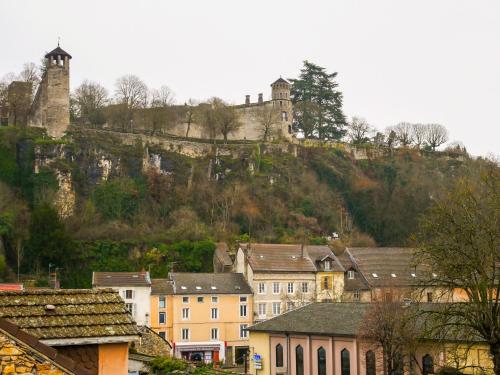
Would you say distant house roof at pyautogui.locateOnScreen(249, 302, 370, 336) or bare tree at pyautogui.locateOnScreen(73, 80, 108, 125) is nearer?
distant house roof at pyautogui.locateOnScreen(249, 302, 370, 336)

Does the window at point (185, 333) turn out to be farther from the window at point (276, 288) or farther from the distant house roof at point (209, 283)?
the window at point (276, 288)

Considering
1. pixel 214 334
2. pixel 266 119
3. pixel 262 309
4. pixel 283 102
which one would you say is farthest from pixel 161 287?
pixel 283 102

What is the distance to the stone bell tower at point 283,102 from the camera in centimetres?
8812

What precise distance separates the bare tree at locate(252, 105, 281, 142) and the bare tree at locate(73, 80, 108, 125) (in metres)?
17.8

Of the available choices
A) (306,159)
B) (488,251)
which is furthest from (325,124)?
(488,251)

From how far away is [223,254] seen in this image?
63.4m

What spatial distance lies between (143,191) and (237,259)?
16.6 metres

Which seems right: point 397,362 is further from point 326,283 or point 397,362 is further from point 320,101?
point 320,101

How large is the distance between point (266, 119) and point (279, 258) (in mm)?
30911

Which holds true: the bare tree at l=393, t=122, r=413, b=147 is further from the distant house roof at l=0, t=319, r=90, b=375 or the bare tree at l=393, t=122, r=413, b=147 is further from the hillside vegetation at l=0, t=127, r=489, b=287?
the distant house roof at l=0, t=319, r=90, b=375

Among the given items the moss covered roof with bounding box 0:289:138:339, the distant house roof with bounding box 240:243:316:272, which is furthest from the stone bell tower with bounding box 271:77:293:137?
the moss covered roof with bounding box 0:289:138:339

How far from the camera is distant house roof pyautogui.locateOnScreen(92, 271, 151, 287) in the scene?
52.8m

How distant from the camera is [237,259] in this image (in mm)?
60062

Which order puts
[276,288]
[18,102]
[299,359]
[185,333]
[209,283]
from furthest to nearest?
[18,102]
[276,288]
[209,283]
[185,333]
[299,359]
